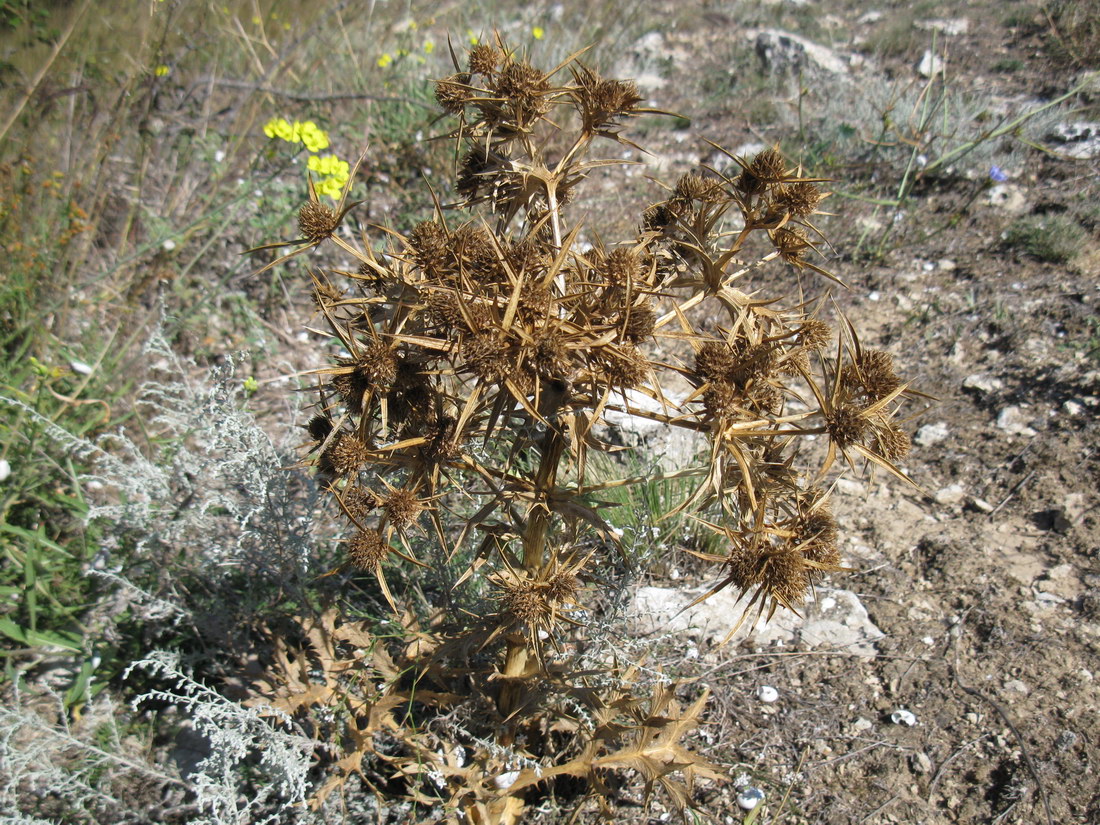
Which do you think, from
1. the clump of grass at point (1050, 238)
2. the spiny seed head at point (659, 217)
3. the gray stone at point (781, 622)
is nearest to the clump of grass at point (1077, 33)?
the clump of grass at point (1050, 238)

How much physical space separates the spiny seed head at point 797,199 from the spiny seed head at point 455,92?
65 cm

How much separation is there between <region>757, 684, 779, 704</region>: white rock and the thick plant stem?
3.03ft

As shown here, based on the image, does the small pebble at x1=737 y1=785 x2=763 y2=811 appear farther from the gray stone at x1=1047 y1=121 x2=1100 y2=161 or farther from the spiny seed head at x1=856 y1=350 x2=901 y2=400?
the gray stone at x1=1047 y1=121 x2=1100 y2=161

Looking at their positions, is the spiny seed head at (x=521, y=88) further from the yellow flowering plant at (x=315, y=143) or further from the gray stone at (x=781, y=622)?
the yellow flowering plant at (x=315, y=143)

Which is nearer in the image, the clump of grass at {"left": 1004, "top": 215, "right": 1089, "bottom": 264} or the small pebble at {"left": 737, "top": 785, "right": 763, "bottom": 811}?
the small pebble at {"left": 737, "top": 785, "right": 763, "bottom": 811}

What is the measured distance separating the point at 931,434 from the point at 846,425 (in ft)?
7.29

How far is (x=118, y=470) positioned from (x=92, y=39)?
11.1ft

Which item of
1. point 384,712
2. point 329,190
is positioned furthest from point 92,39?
point 384,712

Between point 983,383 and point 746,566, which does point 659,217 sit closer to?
point 746,566

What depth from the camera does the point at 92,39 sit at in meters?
4.40

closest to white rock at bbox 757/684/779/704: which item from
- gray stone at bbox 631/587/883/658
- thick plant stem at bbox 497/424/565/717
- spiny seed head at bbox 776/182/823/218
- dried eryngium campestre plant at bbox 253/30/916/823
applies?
gray stone at bbox 631/587/883/658

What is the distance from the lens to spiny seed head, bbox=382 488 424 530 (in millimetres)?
1447

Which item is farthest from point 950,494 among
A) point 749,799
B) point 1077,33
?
point 1077,33

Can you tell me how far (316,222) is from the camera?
1515mm
